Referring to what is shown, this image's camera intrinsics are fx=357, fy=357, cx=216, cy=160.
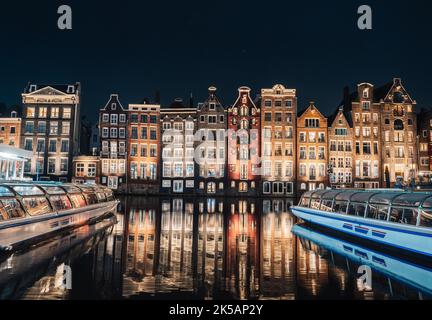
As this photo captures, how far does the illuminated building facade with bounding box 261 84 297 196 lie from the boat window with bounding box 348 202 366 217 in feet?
136

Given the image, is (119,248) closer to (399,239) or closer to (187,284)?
(187,284)

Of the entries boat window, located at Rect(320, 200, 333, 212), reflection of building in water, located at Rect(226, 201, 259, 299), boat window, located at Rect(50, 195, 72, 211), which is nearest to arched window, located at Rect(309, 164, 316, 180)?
boat window, located at Rect(320, 200, 333, 212)

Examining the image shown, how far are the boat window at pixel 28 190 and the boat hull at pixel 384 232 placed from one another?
14.8 meters

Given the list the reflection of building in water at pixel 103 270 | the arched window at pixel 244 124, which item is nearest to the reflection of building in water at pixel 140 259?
the reflection of building in water at pixel 103 270

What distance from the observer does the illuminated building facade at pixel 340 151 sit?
6084 cm

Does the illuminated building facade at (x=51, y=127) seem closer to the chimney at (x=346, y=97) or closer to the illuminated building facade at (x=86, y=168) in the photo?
the illuminated building facade at (x=86, y=168)

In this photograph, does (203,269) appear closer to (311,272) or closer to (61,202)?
(311,272)

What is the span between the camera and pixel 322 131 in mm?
61188

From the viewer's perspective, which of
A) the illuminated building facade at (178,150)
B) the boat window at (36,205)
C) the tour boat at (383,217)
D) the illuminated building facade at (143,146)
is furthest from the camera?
the illuminated building facade at (178,150)

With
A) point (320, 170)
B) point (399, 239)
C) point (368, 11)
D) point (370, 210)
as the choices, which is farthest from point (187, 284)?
point (320, 170)

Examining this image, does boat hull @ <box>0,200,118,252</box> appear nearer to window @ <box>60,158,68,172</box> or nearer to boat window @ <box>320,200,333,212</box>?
boat window @ <box>320,200,333,212</box>

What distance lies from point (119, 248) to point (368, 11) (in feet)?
53.5

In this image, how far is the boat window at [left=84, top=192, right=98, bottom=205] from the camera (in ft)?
73.1
